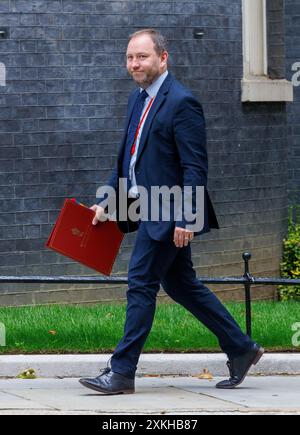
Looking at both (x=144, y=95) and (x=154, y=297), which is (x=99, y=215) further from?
(x=144, y=95)

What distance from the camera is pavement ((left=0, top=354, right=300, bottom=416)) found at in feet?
24.1

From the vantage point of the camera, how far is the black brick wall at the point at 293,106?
16812mm

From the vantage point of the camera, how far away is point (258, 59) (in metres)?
15.2

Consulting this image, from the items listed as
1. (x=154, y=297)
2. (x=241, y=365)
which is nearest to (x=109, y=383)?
(x=154, y=297)

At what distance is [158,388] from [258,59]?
768 cm

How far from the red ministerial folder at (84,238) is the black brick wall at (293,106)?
8.90 meters

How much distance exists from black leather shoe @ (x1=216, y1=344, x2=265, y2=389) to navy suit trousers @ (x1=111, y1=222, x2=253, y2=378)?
5 centimetres

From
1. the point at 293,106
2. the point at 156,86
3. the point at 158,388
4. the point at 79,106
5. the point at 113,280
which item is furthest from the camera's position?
the point at 293,106

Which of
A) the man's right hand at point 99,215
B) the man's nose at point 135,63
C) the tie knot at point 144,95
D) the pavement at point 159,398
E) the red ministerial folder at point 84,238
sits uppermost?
the man's nose at point 135,63

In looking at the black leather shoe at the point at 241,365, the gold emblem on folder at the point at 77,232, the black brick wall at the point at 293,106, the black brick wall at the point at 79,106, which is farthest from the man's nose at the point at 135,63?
the black brick wall at the point at 293,106

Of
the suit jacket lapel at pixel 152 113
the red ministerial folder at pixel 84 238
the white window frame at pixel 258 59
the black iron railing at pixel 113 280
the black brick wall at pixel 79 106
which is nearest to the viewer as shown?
the suit jacket lapel at pixel 152 113

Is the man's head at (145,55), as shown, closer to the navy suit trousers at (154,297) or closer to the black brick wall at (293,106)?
the navy suit trousers at (154,297)

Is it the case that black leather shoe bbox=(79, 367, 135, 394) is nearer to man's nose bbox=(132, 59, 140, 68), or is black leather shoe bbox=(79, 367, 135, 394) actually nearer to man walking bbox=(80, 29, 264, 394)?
man walking bbox=(80, 29, 264, 394)

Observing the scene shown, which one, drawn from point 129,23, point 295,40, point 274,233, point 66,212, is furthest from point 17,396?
point 295,40
